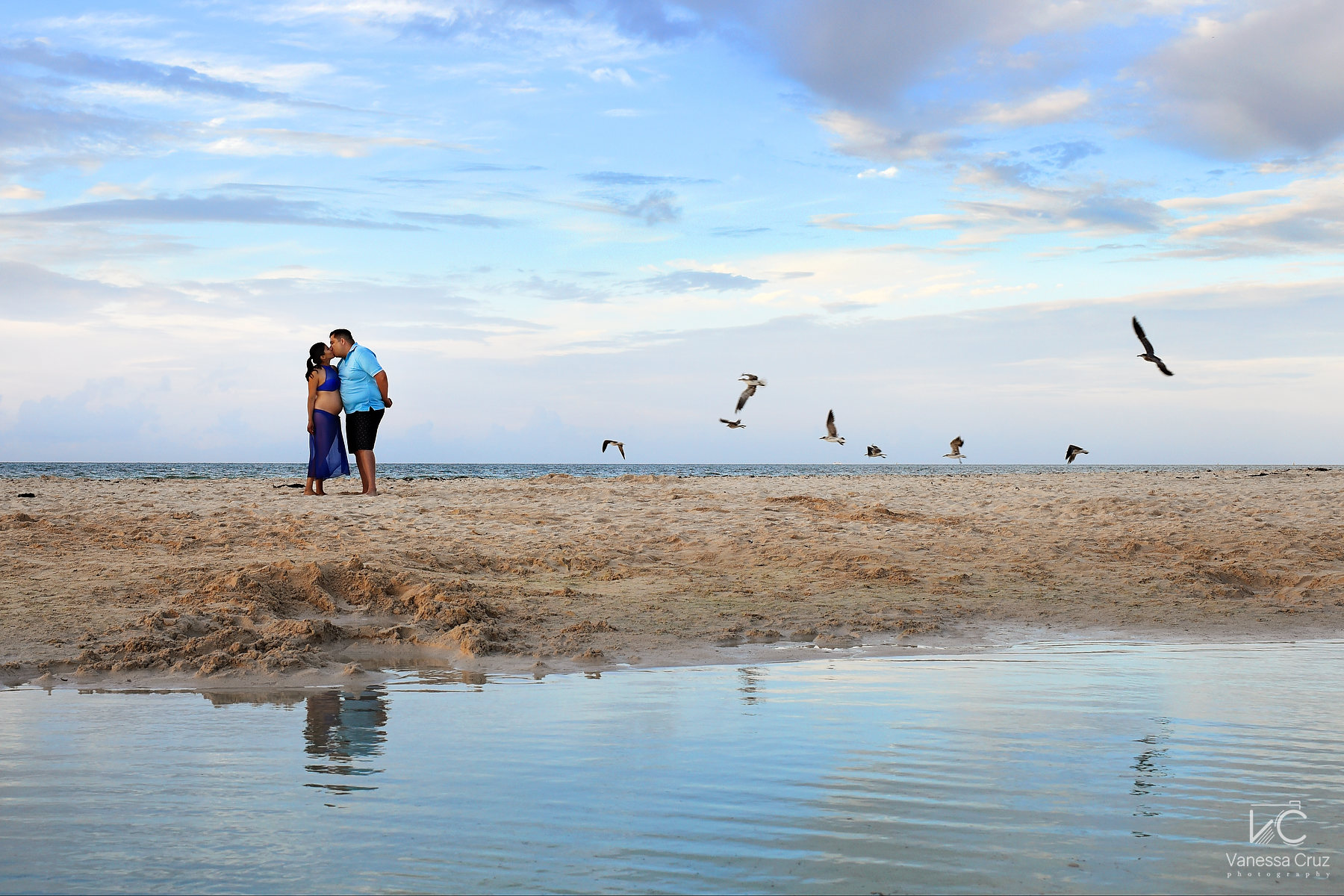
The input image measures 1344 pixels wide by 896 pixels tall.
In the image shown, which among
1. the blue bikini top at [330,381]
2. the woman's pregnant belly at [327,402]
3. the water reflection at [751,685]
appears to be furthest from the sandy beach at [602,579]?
the blue bikini top at [330,381]

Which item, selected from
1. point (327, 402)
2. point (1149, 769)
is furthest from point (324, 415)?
point (1149, 769)

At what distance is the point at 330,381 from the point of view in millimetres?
14758

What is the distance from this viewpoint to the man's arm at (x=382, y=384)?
14.7 m

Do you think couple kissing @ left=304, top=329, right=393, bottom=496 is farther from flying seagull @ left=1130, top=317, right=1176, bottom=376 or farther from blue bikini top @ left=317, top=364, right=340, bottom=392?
flying seagull @ left=1130, top=317, right=1176, bottom=376

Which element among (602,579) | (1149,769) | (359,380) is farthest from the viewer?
(359,380)

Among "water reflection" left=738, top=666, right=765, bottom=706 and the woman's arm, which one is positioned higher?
the woman's arm

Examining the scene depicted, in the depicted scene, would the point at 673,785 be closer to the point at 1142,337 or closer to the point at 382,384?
the point at 382,384

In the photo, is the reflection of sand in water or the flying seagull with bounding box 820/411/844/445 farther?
the flying seagull with bounding box 820/411/844/445

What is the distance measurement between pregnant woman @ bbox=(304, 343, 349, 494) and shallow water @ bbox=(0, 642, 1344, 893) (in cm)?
860

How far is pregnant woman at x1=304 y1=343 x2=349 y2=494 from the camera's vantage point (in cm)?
1471

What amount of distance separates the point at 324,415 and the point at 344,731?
10.1m

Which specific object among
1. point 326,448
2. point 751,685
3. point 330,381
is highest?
point 330,381

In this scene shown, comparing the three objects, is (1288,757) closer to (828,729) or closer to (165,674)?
(828,729)

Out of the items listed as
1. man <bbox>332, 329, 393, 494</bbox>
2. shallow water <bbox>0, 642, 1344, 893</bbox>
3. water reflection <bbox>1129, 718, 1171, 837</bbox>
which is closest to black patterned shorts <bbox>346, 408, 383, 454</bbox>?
man <bbox>332, 329, 393, 494</bbox>
